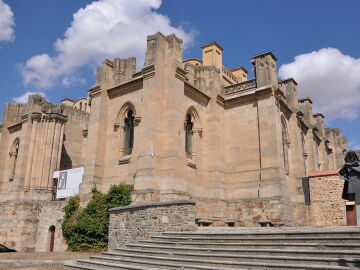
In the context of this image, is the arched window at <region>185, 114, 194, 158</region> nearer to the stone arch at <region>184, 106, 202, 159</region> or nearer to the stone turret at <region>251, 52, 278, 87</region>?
the stone arch at <region>184, 106, 202, 159</region>

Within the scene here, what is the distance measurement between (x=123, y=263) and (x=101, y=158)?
32.2ft

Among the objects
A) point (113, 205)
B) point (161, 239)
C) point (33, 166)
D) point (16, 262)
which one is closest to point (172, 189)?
point (113, 205)

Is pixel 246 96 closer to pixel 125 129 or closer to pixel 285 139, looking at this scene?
pixel 285 139

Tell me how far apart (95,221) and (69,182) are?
589 cm

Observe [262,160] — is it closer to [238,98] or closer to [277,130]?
[277,130]

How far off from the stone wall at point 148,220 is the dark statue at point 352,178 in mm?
5061

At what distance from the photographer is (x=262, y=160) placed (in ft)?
62.3

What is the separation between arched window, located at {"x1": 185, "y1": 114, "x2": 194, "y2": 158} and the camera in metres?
19.5

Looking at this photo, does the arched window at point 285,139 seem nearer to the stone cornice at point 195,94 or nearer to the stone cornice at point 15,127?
the stone cornice at point 195,94

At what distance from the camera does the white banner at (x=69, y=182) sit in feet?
71.5

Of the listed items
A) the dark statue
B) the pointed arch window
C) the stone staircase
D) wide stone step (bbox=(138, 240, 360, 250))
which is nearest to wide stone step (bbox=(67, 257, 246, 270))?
the stone staircase

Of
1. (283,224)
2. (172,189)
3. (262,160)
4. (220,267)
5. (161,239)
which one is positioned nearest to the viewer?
(220,267)

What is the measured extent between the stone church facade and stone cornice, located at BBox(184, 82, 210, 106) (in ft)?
0.21

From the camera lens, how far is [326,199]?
20.2 metres
